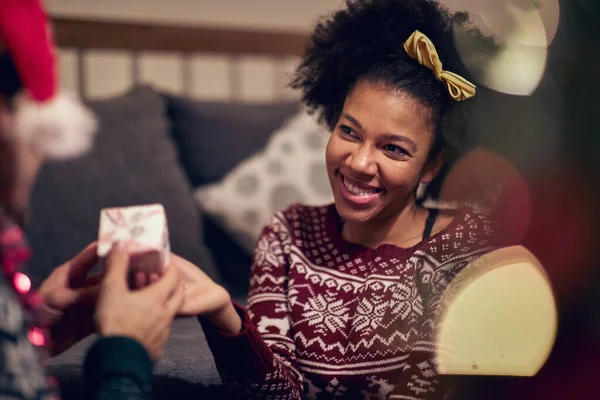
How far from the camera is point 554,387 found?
1.30m

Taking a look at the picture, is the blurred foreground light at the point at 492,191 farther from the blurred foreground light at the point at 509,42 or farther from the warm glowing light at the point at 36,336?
the warm glowing light at the point at 36,336

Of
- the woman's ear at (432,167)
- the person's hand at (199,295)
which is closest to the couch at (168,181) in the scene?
the person's hand at (199,295)

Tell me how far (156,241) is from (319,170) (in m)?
1.10

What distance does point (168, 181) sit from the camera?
1690 mm

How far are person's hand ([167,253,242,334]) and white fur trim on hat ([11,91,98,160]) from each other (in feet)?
0.67

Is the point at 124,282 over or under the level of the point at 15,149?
under

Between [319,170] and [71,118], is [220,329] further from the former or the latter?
[319,170]

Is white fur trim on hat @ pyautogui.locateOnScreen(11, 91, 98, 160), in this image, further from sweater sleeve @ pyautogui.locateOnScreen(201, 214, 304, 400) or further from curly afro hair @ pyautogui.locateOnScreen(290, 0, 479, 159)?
curly afro hair @ pyautogui.locateOnScreen(290, 0, 479, 159)

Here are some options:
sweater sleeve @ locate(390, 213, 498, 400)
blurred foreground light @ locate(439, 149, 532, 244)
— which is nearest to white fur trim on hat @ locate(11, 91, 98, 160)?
sweater sleeve @ locate(390, 213, 498, 400)

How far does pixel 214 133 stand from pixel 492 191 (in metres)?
0.86

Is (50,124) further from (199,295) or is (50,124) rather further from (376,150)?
(376,150)

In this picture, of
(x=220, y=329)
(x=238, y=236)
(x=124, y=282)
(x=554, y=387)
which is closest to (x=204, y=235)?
(x=238, y=236)

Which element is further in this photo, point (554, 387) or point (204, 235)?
point (204, 235)

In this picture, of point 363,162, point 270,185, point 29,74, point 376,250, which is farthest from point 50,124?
point 270,185
